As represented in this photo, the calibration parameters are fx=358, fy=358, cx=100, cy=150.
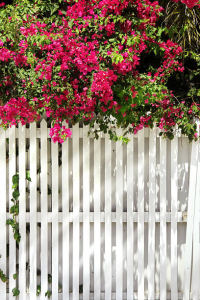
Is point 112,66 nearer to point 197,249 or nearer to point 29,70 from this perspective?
point 29,70

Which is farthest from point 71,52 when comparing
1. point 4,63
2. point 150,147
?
point 150,147

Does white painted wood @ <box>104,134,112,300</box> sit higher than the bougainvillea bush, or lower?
lower

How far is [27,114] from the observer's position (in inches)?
119

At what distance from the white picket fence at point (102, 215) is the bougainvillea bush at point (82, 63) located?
11.8 inches

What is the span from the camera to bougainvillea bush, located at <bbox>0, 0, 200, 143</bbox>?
9.28 ft

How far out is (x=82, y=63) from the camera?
2.81 m

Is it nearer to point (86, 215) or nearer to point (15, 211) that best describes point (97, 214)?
point (86, 215)

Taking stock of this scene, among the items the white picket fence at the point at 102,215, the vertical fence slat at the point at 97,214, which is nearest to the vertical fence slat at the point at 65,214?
the white picket fence at the point at 102,215

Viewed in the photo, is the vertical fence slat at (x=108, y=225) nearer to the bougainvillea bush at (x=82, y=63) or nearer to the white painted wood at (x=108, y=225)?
the white painted wood at (x=108, y=225)

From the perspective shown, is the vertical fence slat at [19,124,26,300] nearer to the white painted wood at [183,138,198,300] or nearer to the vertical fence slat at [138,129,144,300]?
the vertical fence slat at [138,129,144,300]

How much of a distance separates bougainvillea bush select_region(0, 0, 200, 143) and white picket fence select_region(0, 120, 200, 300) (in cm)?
30

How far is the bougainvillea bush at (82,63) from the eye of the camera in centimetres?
283

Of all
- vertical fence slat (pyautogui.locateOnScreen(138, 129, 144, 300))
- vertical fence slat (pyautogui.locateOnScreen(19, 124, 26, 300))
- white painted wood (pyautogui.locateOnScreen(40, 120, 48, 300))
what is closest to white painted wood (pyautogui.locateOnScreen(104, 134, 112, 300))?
vertical fence slat (pyautogui.locateOnScreen(138, 129, 144, 300))

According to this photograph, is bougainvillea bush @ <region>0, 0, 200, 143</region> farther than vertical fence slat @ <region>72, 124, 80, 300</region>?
No
